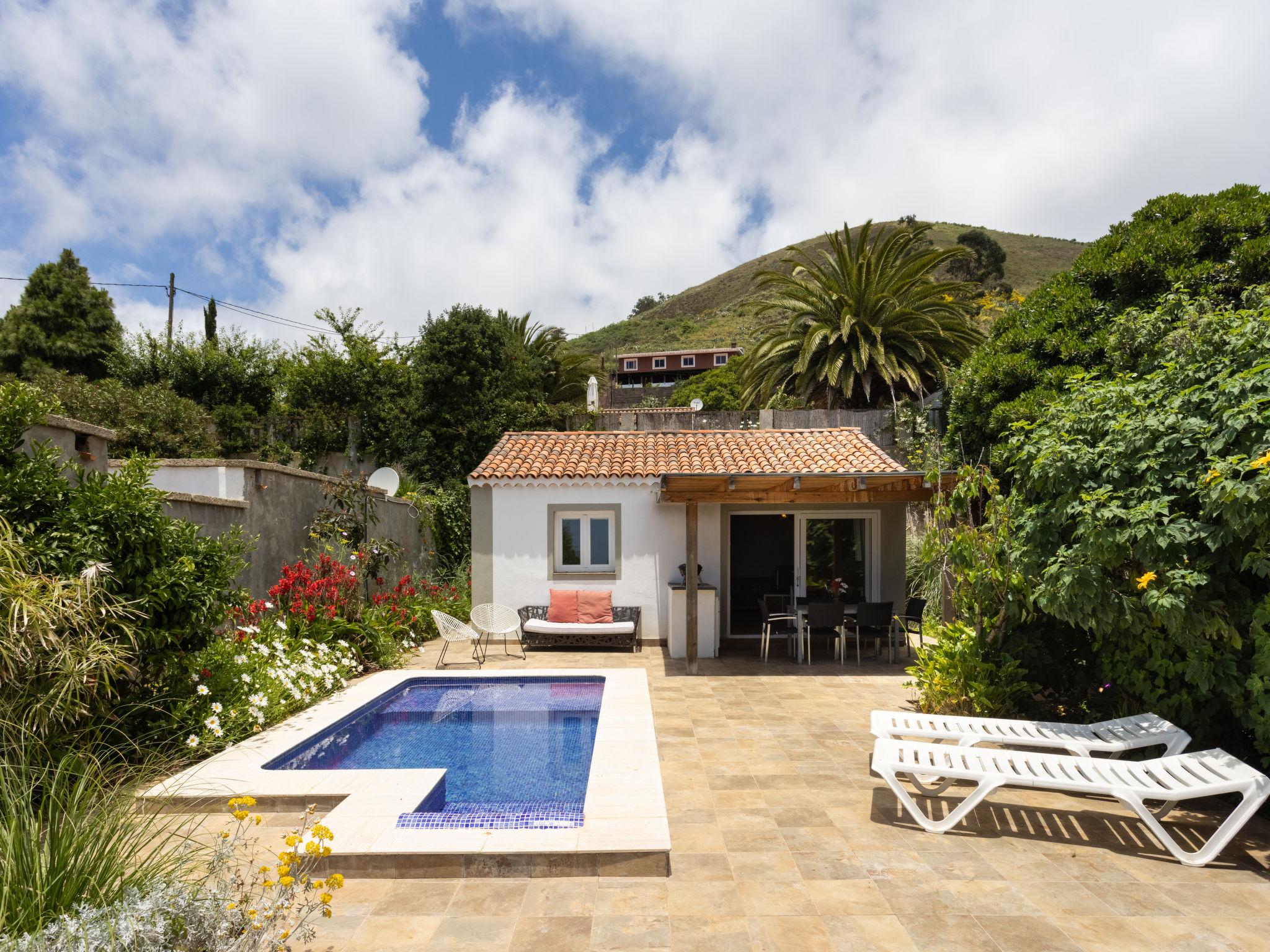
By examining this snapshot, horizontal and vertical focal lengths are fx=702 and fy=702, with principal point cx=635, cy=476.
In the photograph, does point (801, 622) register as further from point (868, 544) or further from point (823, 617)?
point (868, 544)

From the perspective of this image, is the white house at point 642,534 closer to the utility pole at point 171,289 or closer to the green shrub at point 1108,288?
the green shrub at point 1108,288

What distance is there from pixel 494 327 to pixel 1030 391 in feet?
47.1

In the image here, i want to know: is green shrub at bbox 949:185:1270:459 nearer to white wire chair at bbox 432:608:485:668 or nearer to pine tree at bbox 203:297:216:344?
white wire chair at bbox 432:608:485:668

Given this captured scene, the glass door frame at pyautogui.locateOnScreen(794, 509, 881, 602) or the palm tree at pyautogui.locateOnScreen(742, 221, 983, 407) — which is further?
the palm tree at pyautogui.locateOnScreen(742, 221, 983, 407)

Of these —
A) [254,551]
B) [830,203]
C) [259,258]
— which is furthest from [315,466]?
[830,203]

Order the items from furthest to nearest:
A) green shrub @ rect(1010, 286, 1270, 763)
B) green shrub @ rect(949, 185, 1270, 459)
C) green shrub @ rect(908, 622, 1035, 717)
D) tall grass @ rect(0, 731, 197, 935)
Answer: green shrub @ rect(949, 185, 1270, 459) → green shrub @ rect(908, 622, 1035, 717) → green shrub @ rect(1010, 286, 1270, 763) → tall grass @ rect(0, 731, 197, 935)

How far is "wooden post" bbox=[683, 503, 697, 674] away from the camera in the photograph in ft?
33.2

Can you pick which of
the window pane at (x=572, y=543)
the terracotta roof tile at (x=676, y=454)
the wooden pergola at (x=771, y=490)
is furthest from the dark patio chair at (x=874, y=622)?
the window pane at (x=572, y=543)

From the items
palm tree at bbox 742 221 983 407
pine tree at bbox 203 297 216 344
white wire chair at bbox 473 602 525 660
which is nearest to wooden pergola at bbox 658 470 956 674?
white wire chair at bbox 473 602 525 660

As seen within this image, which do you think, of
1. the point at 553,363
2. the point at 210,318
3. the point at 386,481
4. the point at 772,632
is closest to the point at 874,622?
the point at 772,632

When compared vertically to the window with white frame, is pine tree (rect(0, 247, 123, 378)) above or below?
above

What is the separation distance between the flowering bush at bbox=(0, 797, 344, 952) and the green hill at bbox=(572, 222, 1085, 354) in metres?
54.6

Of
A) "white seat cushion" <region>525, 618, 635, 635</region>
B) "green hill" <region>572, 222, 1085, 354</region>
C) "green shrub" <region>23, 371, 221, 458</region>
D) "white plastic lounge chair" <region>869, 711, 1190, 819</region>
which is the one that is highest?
"green hill" <region>572, 222, 1085, 354</region>

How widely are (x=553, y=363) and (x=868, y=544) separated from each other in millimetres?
17593
